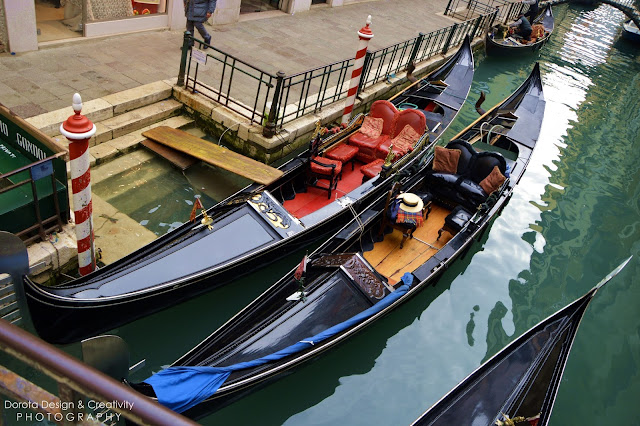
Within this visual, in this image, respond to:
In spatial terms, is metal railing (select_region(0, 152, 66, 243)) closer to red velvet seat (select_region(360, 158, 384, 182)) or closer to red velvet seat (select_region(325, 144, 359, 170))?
red velvet seat (select_region(325, 144, 359, 170))

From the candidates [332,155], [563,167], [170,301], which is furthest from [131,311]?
[563,167]

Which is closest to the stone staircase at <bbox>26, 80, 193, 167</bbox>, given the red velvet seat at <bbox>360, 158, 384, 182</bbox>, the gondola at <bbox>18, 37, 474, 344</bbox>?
the gondola at <bbox>18, 37, 474, 344</bbox>

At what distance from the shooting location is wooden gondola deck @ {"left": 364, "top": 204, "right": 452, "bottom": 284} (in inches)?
202

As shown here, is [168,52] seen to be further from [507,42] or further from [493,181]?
[507,42]

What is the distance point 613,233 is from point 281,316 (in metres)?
5.61

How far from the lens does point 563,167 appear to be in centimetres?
857

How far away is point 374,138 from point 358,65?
43.3 inches

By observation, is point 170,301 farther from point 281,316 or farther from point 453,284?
point 453,284

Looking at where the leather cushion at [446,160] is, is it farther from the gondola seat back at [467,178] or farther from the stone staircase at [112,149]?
the stone staircase at [112,149]

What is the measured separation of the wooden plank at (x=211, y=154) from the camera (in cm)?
551

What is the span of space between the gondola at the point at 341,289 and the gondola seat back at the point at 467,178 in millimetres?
12

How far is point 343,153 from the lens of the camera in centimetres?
612

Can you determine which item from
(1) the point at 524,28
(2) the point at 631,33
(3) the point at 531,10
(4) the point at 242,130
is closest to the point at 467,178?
(4) the point at 242,130

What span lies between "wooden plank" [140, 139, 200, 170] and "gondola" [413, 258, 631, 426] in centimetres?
381
